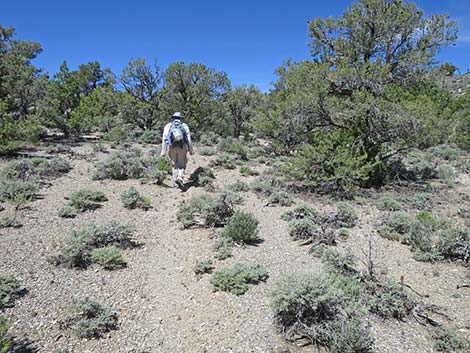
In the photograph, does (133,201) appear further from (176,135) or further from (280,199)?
(280,199)

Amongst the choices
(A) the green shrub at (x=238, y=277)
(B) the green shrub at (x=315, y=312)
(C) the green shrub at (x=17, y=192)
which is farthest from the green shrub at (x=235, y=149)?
(B) the green shrub at (x=315, y=312)

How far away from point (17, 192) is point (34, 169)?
88.7 inches

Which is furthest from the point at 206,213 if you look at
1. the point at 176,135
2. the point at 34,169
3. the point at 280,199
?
the point at 34,169

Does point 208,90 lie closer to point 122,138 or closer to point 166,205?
point 122,138

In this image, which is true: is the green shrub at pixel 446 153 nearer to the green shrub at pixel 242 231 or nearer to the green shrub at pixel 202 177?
the green shrub at pixel 202 177

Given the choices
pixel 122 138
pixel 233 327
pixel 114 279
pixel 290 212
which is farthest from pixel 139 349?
pixel 122 138

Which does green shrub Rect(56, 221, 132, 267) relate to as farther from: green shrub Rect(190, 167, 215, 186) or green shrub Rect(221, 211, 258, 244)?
green shrub Rect(190, 167, 215, 186)

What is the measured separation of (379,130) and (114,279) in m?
8.92

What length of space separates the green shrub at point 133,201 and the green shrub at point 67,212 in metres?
1.30

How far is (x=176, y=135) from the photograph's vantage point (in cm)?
1066

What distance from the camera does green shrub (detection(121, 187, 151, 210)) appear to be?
8.68 m

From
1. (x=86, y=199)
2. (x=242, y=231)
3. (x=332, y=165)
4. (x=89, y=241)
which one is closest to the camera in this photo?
(x=89, y=241)

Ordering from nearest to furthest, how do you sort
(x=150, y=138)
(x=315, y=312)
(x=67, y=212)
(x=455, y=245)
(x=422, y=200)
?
(x=315, y=312) < (x=455, y=245) < (x=67, y=212) < (x=422, y=200) < (x=150, y=138)

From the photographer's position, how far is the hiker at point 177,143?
35.1 ft
